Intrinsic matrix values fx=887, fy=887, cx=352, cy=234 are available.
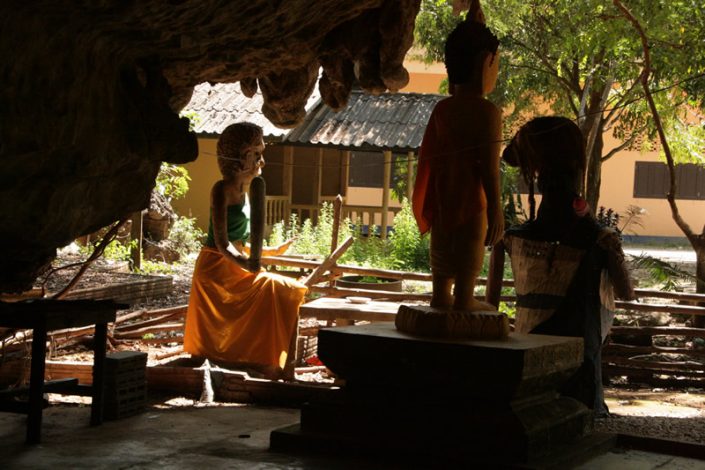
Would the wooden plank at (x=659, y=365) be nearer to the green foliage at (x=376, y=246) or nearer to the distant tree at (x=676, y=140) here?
the distant tree at (x=676, y=140)

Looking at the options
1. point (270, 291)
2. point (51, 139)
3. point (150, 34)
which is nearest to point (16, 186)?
point (51, 139)

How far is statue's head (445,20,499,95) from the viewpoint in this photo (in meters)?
4.44

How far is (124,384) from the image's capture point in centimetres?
615

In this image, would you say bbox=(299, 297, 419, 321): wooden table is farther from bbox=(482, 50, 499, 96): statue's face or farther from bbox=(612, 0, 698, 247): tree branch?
bbox=(482, 50, 499, 96): statue's face

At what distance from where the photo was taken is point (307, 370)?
8398 millimetres

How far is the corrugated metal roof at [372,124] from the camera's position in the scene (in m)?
14.7

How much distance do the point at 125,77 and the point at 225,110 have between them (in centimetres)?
1047

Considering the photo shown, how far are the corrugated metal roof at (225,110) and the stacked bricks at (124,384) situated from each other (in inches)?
329

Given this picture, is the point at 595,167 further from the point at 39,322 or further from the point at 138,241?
the point at 39,322

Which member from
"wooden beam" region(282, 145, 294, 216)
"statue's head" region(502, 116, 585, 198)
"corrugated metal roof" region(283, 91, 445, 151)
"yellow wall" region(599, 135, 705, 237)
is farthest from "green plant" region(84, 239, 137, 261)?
"yellow wall" region(599, 135, 705, 237)

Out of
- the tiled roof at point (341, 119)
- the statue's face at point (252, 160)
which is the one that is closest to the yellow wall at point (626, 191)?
the tiled roof at point (341, 119)

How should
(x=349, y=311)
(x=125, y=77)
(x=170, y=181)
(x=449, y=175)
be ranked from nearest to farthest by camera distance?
(x=449, y=175) → (x=125, y=77) → (x=349, y=311) → (x=170, y=181)

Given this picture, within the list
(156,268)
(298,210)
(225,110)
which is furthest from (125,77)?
(298,210)

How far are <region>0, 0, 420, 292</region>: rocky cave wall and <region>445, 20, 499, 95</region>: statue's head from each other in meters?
1.00
